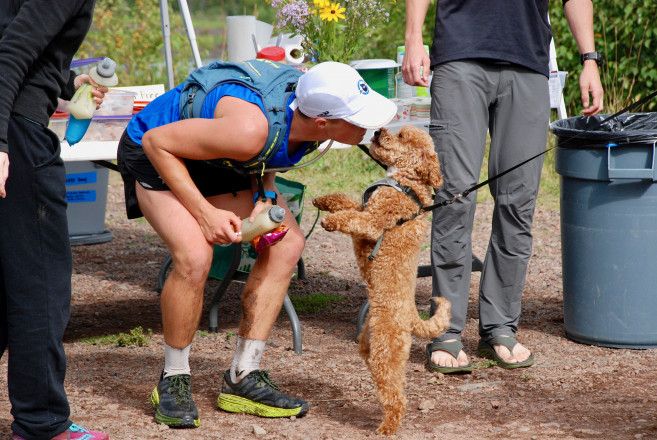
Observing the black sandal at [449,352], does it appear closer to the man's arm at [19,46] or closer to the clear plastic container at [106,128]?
the clear plastic container at [106,128]

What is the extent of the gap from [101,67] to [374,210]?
118cm

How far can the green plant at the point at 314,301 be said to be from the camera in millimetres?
4830

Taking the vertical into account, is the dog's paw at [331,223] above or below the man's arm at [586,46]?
below

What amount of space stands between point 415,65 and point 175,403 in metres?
1.75

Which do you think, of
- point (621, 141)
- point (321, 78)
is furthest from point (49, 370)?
point (621, 141)

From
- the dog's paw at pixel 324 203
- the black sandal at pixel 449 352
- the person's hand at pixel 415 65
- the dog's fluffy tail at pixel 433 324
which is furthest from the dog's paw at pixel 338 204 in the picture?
the black sandal at pixel 449 352

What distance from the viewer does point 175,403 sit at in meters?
3.04

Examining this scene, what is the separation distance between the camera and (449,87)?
141 inches

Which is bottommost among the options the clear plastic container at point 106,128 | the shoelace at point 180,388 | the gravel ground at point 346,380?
the gravel ground at point 346,380

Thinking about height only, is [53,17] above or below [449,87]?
above

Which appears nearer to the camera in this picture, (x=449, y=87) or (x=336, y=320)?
(x=449, y=87)

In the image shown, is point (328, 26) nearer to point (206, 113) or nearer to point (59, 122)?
point (59, 122)

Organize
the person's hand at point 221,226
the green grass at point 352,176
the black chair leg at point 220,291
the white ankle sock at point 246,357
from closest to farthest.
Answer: the person's hand at point 221,226
the white ankle sock at point 246,357
the black chair leg at point 220,291
the green grass at point 352,176

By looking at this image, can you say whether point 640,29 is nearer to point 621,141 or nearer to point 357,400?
point 621,141
